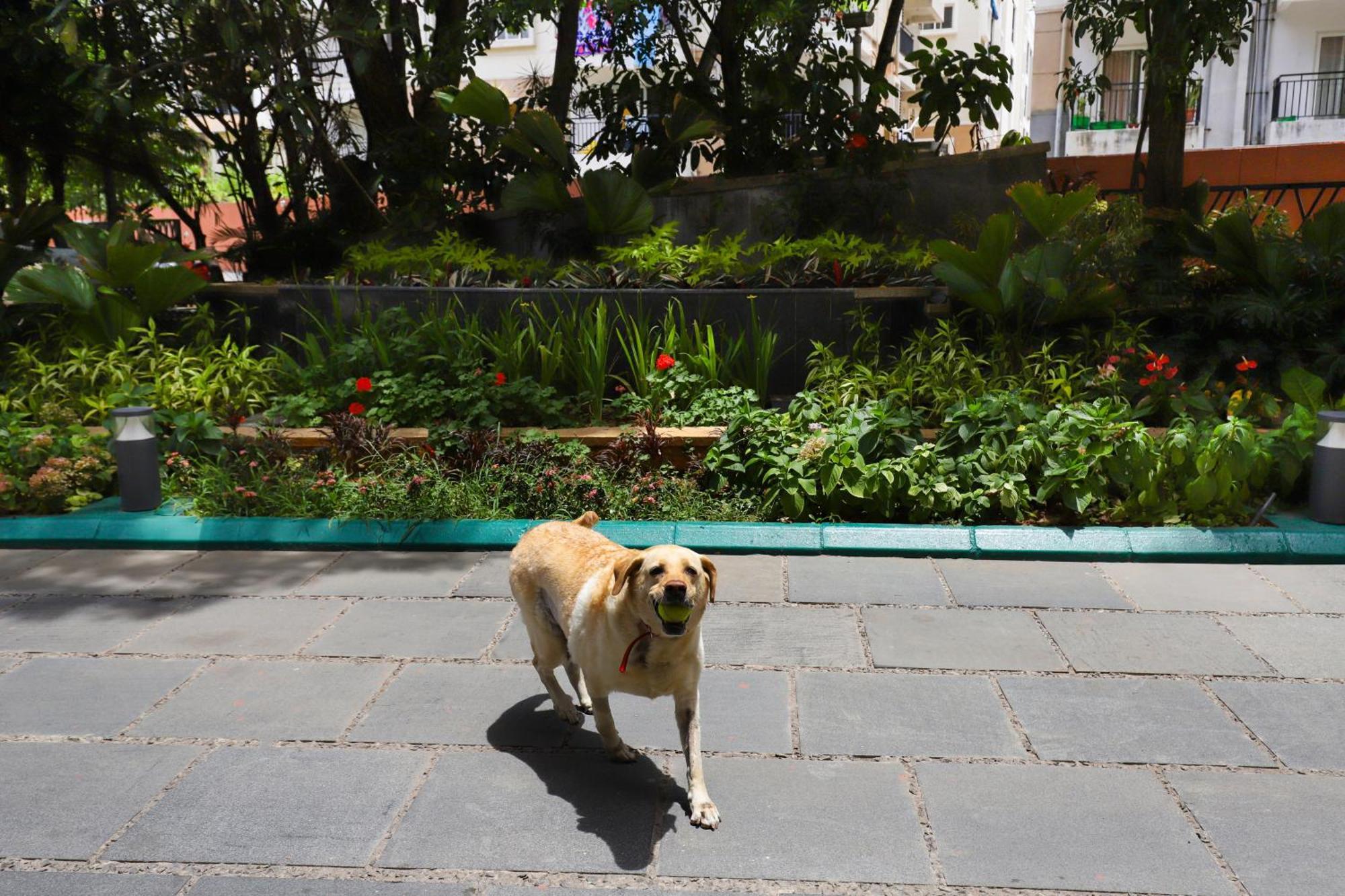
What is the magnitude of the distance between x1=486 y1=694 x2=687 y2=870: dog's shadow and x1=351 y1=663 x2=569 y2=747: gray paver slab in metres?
0.02

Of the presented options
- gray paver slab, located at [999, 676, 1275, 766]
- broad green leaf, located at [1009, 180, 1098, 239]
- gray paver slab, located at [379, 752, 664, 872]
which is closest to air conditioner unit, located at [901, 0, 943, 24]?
broad green leaf, located at [1009, 180, 1098, 239]

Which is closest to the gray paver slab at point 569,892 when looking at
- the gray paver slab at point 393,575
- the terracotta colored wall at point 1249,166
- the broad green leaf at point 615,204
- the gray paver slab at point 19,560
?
the gray paver slab at point 393,575

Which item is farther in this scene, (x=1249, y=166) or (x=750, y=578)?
(x=1249, y=166)

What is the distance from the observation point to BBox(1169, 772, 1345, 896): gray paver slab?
9.85 ft

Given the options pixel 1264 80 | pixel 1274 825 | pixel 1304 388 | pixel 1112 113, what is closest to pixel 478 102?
pixel 1304 388

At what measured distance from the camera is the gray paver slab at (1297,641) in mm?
4473

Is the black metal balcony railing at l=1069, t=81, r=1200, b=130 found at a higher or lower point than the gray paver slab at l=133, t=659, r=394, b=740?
higher

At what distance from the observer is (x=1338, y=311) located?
8.47 metres

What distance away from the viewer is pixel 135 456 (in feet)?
22.2

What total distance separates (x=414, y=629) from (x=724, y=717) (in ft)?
5.66

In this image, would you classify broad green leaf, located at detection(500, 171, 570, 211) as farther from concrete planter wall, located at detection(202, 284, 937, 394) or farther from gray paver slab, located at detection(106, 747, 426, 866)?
gray paver slab, located at detection(106, 747, 426, 866)

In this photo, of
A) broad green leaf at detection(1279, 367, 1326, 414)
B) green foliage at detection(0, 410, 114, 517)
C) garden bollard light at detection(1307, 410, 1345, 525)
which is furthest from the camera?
broad green leaf at detection(1279, 367, 1326, 414)

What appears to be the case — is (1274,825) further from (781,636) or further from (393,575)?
(393,575)

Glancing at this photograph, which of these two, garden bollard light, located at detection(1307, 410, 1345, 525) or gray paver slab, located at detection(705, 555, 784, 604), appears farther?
garden bollard light, located at detection(1307, 410, 1345, 525)
